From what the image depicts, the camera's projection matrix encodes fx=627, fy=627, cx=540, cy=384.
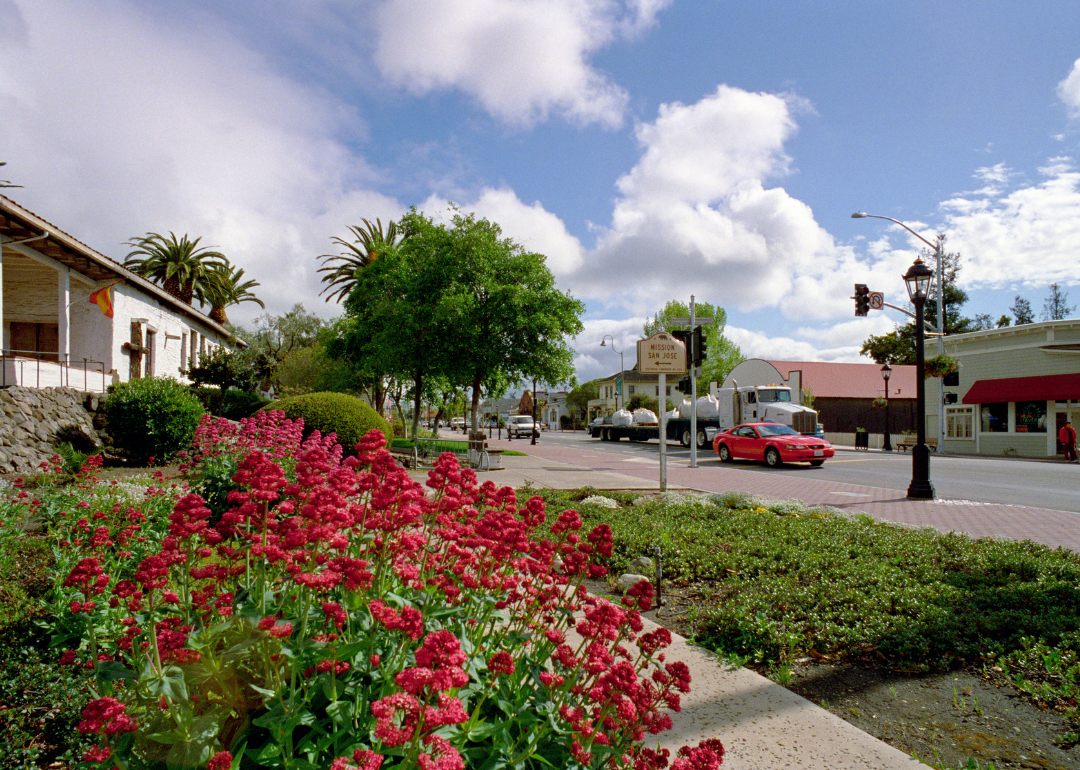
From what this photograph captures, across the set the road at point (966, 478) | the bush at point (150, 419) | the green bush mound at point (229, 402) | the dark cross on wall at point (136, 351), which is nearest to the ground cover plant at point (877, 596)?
the road at point (966, 478)

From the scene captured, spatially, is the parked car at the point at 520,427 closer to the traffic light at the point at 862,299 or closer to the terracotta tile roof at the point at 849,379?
the terracotta tile roof at the point at 849,379

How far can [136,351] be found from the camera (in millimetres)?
20422

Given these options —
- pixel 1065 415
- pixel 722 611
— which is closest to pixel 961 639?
pixel 722 611

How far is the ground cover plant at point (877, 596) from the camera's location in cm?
398

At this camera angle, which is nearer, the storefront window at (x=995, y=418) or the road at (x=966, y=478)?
the road at (x=966, y=478)

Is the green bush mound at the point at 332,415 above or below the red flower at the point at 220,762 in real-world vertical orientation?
above

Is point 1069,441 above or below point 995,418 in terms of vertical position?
below

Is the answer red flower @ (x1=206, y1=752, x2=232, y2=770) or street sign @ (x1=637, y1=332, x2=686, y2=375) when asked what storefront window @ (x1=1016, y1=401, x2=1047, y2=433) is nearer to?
street sign @ (x1=637, y1=332, x2=686, y2=375)

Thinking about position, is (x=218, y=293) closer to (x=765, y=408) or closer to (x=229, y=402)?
(x=229, y=402)

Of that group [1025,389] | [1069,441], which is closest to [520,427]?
[1025,389]

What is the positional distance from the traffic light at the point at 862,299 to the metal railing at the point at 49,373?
23.3 m

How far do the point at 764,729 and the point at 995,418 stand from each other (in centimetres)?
3666

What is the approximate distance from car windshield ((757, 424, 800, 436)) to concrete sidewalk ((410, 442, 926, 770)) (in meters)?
20.0

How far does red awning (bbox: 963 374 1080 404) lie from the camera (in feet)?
91.0
